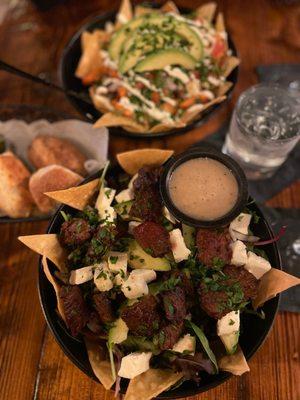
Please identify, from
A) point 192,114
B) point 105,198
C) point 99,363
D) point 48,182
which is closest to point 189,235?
point 105,198

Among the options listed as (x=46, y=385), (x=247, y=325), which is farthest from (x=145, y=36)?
(x=46, y=385)

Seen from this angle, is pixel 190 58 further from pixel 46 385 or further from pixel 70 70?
pixel 46 385

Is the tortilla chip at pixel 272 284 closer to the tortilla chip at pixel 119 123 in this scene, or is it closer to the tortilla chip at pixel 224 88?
the tortilla chip at pixel 119 123

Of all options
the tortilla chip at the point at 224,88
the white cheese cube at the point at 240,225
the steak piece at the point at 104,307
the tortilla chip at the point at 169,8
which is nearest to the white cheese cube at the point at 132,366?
the steak piece at the point at 104,307

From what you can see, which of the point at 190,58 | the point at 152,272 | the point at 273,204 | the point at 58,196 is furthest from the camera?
the point at 190,58

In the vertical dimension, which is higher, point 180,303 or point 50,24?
point 50,24
